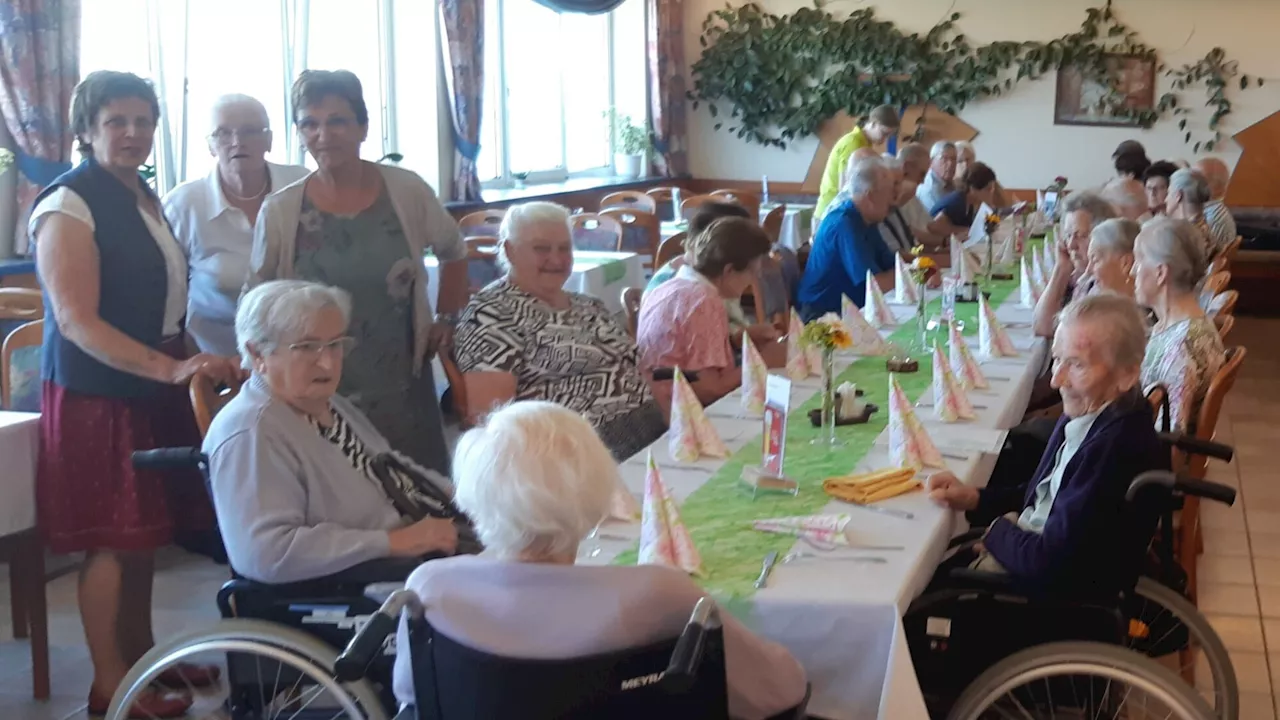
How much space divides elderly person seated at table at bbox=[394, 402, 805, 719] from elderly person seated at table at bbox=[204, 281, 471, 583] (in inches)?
23.7

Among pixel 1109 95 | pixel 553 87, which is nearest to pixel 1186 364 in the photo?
pixel 553 87

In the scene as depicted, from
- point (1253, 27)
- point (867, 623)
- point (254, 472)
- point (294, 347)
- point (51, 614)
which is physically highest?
point (1253, 27)

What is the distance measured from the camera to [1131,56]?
9.95 m

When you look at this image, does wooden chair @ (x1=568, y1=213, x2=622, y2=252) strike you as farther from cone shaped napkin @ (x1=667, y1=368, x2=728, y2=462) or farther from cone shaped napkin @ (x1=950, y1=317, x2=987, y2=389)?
cone shaped napkin @ (x1=667, y1=368, x2=728, y2=462)

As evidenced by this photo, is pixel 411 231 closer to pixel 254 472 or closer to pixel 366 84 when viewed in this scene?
pixel 254 472

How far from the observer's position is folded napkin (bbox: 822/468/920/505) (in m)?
2.47

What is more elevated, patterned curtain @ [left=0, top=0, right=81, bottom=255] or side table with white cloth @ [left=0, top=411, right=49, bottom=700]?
patterned curtain @ [left=0, top=0, right=81, bottom=255]

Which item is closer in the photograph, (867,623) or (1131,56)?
(867,623)

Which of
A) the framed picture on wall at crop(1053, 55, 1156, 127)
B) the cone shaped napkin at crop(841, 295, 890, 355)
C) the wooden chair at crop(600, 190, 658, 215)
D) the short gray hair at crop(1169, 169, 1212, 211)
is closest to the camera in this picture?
the cone shaped napkin at crop(841, 295, 890, 355)

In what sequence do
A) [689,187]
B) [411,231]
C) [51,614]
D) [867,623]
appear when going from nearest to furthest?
1. [867,623]
2. [411,231]
3. [51,614]
4. [689,187]

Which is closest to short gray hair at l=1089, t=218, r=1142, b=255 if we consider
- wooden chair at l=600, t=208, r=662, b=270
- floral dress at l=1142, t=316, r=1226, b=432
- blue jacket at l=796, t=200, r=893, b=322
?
floral dress at l=1142, t=316, r=1226, b=432

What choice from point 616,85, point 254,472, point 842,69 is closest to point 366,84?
point 616,85

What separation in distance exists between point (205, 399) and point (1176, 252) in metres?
2.39

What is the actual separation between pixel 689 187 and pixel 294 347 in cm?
897
